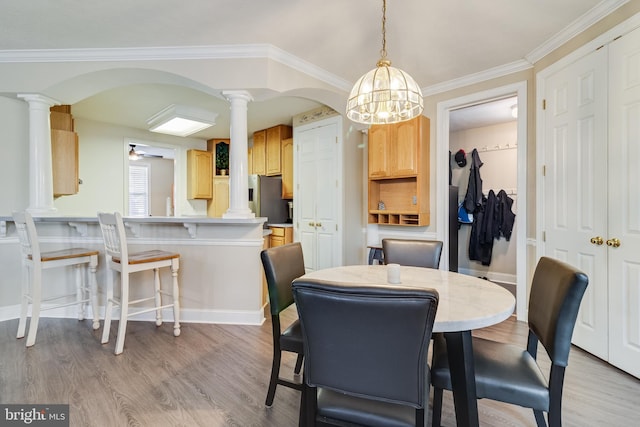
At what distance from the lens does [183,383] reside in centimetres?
188

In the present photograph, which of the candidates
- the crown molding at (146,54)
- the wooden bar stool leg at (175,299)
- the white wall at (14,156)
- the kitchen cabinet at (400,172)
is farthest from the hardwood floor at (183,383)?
the crown molding at (146,54)

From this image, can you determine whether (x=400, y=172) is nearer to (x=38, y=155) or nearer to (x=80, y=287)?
(x=80, y=287)

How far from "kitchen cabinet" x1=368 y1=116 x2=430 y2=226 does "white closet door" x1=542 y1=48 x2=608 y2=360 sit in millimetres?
1093

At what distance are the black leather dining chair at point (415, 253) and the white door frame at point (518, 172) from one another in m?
1.24

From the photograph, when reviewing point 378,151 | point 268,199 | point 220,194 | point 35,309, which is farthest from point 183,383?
point 220,194

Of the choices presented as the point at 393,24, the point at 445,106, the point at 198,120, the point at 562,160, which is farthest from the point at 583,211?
the point at 198,120

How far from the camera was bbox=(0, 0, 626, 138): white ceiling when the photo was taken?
7.00 ft

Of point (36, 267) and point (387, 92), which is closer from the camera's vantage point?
point (387, 92)

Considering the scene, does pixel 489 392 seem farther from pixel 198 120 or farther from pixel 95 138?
pixel 95 138

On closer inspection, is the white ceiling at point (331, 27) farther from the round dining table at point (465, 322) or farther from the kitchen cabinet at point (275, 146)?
the kitchen cabinet at point (275, 146)

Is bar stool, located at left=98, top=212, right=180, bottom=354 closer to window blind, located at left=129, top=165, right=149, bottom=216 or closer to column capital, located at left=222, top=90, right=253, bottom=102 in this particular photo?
column capital, located at left=222, top=90, right=253, bottom=102

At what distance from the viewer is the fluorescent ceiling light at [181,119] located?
4023 mm

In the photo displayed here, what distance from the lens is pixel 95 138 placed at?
4.64 m

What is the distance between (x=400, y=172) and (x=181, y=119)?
3008 mm
